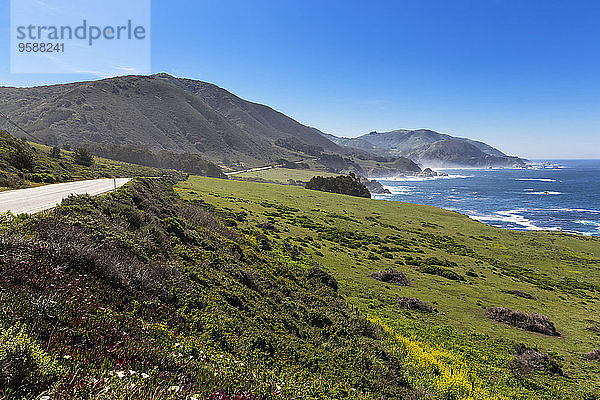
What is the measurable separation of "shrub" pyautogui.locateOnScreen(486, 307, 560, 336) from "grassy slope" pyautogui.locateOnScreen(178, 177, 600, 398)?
63 cm

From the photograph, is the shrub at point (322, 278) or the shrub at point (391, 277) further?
the shrub at point (391, 277)

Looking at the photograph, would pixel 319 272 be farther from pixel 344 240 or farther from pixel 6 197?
pixel 6 197

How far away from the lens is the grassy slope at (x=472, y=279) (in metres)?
13.3

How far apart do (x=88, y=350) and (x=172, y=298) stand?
4007mm

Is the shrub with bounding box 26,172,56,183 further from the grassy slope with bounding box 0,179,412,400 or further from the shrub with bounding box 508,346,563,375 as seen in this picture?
the shrub with bounding box 508,346,563,375

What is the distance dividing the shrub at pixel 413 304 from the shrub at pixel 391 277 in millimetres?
3772

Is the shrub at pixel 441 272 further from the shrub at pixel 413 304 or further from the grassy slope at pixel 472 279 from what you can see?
the shrub at pixel 413 304

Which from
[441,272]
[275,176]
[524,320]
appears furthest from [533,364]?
[275,176]

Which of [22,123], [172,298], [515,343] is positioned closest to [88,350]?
[172,298]

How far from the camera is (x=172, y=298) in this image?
8.23m

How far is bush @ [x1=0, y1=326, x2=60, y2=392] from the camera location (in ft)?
10.6

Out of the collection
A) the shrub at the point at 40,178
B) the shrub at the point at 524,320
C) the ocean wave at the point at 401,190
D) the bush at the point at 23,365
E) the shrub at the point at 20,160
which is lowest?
the shrub at the point at 524,320

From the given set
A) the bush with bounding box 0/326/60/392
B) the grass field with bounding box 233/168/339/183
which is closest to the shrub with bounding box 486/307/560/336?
the bush with bounding box 0/326/60/392

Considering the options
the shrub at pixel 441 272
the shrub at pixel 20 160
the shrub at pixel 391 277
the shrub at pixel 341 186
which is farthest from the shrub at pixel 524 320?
the shrub at pixel 341 186
